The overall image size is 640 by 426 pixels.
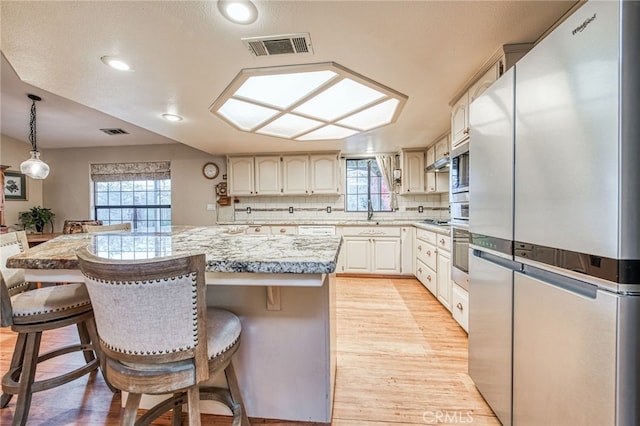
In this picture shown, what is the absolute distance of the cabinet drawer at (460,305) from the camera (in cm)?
231

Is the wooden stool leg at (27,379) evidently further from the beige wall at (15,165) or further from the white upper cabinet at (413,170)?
the beige wall at (15,165)

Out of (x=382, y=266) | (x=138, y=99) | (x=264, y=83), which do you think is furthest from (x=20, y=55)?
(x=382, y=266)

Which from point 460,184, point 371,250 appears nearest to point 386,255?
point 371,250

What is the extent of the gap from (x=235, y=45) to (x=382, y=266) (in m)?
3.58

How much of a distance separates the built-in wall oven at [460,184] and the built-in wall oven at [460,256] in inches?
4.0

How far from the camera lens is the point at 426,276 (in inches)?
141

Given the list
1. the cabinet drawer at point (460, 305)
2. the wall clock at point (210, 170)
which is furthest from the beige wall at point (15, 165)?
the cabinet drawer at point (460, 305)

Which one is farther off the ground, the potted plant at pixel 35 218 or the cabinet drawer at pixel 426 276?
the potted plant at pixel 35 218

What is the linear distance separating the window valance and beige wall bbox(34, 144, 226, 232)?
0.09 metres

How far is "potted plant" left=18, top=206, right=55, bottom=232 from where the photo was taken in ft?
15.3

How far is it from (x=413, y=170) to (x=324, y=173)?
4.91 ft

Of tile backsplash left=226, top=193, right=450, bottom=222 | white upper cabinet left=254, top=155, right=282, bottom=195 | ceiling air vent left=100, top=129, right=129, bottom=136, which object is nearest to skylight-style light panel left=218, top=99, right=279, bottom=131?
white upper cabinet left=254, top=155, right=282, bottom=195

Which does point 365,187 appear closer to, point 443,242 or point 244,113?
point 443,242

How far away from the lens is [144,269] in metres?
0.77
